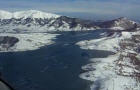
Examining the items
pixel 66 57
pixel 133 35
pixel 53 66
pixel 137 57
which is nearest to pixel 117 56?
pixel 137 57

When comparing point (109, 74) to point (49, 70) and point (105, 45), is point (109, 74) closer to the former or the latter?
point (49, 70)

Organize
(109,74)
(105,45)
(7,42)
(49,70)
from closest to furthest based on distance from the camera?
(109,74)
(49,70)
(105,45)
(7,42)

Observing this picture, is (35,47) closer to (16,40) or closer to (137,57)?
(16,40)

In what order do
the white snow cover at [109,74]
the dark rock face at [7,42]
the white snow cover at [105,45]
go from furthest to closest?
the dark rock face at [7,42]
the white snow cover at [105,45]
the white snow cover at [109,74]

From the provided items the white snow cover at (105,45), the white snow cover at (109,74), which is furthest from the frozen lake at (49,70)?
the white snow cover at (105,45)

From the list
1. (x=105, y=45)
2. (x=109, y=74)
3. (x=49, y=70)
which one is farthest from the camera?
(x=105, y=45)

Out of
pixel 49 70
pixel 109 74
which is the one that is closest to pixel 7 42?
pixel 49 70

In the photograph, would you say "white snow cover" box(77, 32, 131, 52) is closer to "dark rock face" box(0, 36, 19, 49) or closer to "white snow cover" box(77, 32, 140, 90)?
"white snow cover" box(77, 32, 140, 90)

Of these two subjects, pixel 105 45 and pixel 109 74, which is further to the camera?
pixel 105 45

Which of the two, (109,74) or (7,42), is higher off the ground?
(109,74)

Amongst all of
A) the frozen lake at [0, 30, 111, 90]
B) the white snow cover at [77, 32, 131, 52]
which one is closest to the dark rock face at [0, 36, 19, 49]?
the frozen lake at [0, 30, 111, 90]

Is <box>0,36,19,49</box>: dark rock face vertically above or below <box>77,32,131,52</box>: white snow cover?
below

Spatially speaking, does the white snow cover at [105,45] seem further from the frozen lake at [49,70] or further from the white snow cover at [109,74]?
the frozen lake at [49,70]
